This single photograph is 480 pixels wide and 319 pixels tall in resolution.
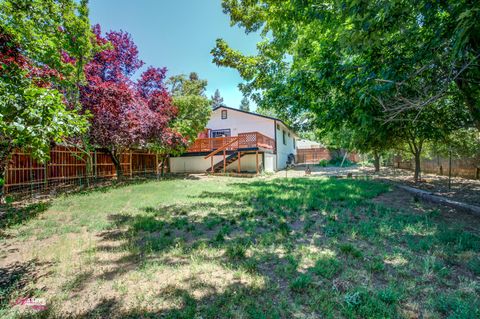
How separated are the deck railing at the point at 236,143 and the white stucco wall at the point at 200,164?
2.95 feet

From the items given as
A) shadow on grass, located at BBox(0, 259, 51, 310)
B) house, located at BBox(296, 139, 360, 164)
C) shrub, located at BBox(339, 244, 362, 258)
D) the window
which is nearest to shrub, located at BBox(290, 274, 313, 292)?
shrub, located at BBox(339, 244, 362, 258)

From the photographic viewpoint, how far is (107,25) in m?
10.5

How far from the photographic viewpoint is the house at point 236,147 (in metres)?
15.3

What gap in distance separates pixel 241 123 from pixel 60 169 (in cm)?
1322

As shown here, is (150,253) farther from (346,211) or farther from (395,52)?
(395,52)

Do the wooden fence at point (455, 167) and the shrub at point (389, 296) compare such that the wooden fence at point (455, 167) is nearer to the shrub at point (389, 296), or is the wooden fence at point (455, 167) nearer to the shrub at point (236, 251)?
the shrub at point (389, 296)

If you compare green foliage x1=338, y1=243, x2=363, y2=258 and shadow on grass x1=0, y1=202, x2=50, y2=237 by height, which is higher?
shadow on grass x1=0, y1=202, x2=50, y2=237

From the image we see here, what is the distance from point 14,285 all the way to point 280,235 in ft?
12.3

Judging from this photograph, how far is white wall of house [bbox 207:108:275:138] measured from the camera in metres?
19.0

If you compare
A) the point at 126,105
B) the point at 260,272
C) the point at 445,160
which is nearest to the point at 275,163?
the point at 445,160

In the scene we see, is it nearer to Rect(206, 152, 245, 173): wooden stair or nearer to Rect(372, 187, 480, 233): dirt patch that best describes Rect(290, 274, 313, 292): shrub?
Rect(372, 187, 480, 233): dirt patch

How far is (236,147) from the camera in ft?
50.7

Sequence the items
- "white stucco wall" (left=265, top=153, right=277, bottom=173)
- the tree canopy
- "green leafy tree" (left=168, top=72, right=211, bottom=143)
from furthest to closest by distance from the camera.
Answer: "white stucco wall" (left=265, top=153, right=277, bottom=173), "green leafy tree" (left=168, top=72, right=211, bottom=143), the tree canopy

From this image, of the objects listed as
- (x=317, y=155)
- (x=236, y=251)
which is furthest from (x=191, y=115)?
(x=317, y=155)
